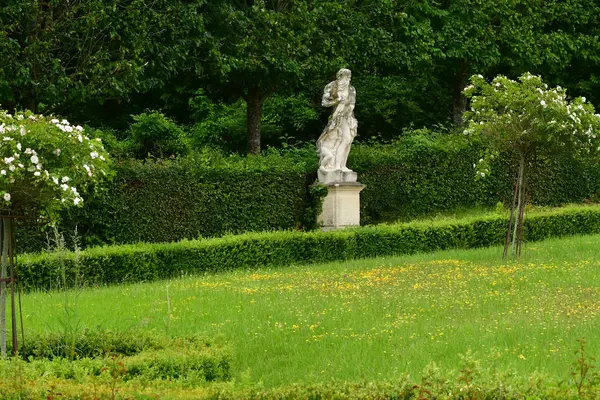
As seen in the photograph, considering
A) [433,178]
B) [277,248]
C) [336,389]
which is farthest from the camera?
[433,178]

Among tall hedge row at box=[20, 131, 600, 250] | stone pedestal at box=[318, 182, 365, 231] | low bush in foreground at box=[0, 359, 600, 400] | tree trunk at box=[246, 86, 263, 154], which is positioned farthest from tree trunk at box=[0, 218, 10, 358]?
tree trunk at box=[246, 86, 263, 154]

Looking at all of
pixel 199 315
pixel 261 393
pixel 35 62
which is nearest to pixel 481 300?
pixel 199 315

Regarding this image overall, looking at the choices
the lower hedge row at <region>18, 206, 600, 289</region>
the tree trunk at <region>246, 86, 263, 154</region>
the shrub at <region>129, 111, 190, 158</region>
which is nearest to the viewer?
the lower hedge row at <region>18, 206, 600, 289</region>

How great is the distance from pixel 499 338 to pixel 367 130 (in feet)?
66.7

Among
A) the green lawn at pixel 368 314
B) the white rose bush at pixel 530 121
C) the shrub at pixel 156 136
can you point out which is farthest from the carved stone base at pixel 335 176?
the green lawn at pixel 368 314

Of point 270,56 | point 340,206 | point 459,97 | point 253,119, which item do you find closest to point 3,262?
point 340,206

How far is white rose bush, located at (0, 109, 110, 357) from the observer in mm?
7223

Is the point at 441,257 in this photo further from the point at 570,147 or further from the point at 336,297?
the point at 336,297

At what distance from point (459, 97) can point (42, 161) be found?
819 inches

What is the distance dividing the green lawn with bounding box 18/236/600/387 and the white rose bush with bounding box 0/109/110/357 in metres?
0.88

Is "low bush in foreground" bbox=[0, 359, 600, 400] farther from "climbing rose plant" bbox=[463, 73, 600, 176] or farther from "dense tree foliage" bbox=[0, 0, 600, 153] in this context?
"dense tree foliage" bbox=[0, 0, 600, 153]

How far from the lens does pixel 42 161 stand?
7348 mm

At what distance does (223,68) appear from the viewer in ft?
64.6

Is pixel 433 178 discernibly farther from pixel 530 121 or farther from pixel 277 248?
pixel 530 121
